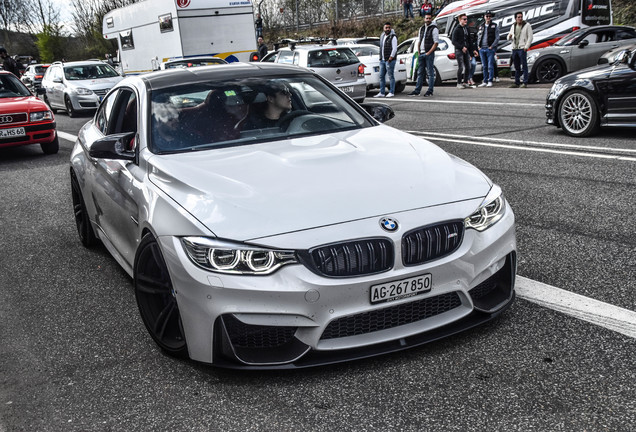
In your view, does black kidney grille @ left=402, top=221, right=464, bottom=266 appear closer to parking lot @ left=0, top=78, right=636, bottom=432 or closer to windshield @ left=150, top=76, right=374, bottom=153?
parking lot @ left=0, top=78, right=636, bottom=432

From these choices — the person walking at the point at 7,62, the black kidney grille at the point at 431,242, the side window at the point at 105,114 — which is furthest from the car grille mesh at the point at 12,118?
the black kidney grille at the point at 431,242

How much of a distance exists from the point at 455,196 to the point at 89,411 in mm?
2005

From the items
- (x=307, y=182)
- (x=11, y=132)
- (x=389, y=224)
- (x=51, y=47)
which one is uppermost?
(x=307, y=182)

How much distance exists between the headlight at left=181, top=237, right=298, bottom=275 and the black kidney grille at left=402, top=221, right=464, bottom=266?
1.73ft

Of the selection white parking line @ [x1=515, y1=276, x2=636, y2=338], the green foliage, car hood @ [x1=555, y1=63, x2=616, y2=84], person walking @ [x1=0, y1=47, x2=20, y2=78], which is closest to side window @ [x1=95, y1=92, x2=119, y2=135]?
white parking line @ [x1=515, y1=276, x2=636, y2=338]

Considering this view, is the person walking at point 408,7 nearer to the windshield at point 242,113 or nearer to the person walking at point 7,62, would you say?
the person walking at point 7,62

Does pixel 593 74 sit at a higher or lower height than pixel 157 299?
higher

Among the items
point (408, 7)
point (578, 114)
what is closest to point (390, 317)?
point (578, 114)

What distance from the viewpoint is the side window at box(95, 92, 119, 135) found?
5.41 meters

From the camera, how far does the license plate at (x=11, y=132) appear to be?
39.1ft

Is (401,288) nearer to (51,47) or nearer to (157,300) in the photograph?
(157,300)

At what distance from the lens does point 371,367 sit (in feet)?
11.1

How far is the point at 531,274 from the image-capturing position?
4.61 meters

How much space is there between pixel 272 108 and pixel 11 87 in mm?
9906
